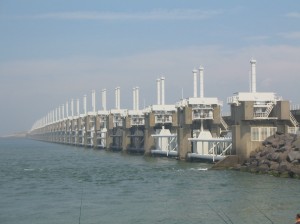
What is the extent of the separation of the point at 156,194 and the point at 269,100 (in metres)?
27.2

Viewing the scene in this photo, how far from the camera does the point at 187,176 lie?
5094cm

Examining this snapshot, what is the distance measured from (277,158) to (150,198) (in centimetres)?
1824

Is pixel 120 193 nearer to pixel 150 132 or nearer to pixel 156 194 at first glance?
pixel 156 194

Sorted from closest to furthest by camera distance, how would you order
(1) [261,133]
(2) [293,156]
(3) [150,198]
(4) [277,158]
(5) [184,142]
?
(3) [150,198]
(2) [293,156]
(4) [277,158]
(1) [261,133]
(5) [184,142]

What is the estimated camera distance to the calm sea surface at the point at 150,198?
2981cm

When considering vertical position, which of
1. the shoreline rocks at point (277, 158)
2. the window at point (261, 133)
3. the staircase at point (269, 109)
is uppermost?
the staircase at point (269, 109)

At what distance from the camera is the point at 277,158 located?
51438mm

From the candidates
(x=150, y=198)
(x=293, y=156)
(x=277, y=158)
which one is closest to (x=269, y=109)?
(x=277, y=158)

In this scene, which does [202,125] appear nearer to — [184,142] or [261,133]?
[184,142]

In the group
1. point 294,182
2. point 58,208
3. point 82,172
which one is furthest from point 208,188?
point 82,172

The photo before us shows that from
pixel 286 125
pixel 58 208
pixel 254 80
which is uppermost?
pixel 254 80

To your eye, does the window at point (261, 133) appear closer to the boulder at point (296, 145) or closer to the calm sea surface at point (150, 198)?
the calm sea surface at point (150, 198)

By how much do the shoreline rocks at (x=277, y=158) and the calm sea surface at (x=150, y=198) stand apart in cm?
150

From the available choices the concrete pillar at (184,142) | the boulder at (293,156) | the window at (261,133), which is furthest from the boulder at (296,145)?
the concrete pillar at (184,142)
